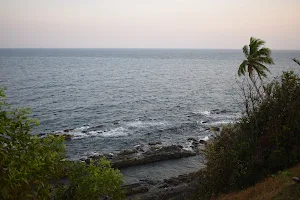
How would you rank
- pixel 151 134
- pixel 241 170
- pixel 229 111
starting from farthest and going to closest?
pixel 229 111 → pixel 151 134 → pixel 241 170

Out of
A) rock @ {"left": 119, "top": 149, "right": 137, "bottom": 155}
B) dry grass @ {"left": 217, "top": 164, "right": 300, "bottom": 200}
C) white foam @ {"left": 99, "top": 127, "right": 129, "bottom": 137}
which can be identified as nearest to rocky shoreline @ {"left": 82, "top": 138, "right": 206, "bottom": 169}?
rock @ {"left": 119, "top": 149, "right": 137, "bottom": 155}

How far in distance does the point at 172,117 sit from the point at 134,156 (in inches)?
935

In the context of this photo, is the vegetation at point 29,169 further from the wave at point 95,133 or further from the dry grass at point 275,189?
the wave at point 95,133

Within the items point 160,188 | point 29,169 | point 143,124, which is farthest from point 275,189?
point 143,124

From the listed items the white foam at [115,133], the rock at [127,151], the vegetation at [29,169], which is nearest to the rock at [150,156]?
the rock at [127,151]

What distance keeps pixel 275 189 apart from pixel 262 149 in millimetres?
4243

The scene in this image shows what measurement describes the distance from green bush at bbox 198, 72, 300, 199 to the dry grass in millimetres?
1202

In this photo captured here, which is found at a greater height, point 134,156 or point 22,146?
point 22,146

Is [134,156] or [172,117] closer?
[134,156]

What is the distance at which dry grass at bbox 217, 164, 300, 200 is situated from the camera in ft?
52.4

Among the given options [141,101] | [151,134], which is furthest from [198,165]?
[141,101]

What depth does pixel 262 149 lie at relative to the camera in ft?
69.4

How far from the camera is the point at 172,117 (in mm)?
62906

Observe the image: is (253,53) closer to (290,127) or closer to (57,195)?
(290,127)
